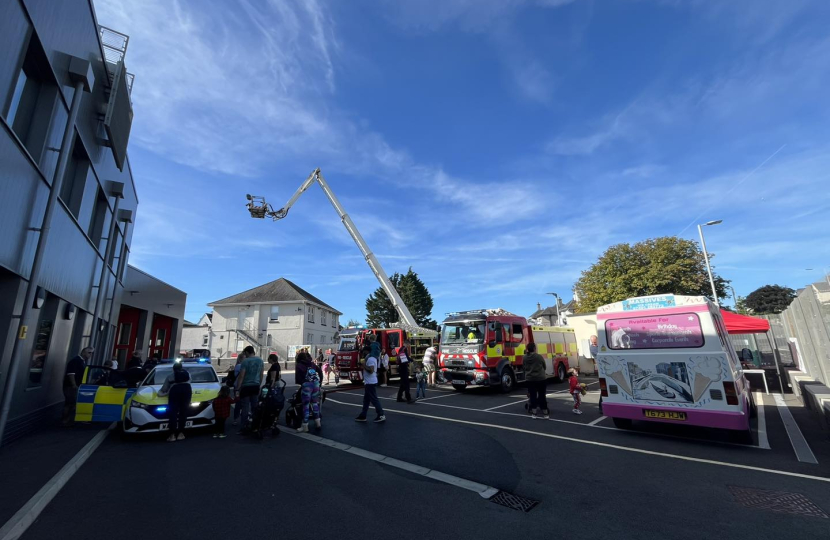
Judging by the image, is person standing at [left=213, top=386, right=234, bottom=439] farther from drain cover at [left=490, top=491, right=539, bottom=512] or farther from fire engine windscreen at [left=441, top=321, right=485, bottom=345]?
fire engine windscreen at [left=441, top=321, right=485, bottom=345]

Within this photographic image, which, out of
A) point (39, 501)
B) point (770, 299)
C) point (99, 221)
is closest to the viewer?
point (39, 501)

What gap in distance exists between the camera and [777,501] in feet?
13.3

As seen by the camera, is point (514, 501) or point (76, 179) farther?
point (76, 179)

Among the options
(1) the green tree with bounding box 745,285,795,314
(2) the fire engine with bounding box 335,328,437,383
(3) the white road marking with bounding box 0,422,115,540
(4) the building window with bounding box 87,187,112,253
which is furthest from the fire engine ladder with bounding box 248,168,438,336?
(1) the green tree with bounding box 745,285,795,314

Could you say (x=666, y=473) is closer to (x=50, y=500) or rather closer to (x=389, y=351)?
(x=50, y=500)

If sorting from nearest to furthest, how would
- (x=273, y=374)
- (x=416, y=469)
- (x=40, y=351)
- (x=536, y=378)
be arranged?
(x=416, y=469) → (x=273, y=374) → (x=40, y=351) → (x=536, y=378)

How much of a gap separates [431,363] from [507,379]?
3.71 m

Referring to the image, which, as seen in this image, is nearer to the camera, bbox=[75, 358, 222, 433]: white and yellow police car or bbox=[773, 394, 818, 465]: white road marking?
bbox=[773, 394, 818, 465]: white road marking

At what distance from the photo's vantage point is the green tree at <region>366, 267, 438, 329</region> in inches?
1984

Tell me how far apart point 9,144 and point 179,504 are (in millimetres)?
6049

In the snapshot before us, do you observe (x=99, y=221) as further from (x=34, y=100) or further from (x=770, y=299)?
(x=770, y=299)

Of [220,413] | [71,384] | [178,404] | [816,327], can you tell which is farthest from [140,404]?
[816,327]

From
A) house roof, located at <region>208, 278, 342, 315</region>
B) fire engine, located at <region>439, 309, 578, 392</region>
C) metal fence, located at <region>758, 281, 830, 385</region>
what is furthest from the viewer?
house roof, located at <region>208, 278, 342, 315</region>

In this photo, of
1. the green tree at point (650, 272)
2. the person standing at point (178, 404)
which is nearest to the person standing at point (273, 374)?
the person standing at point (178, 404)
